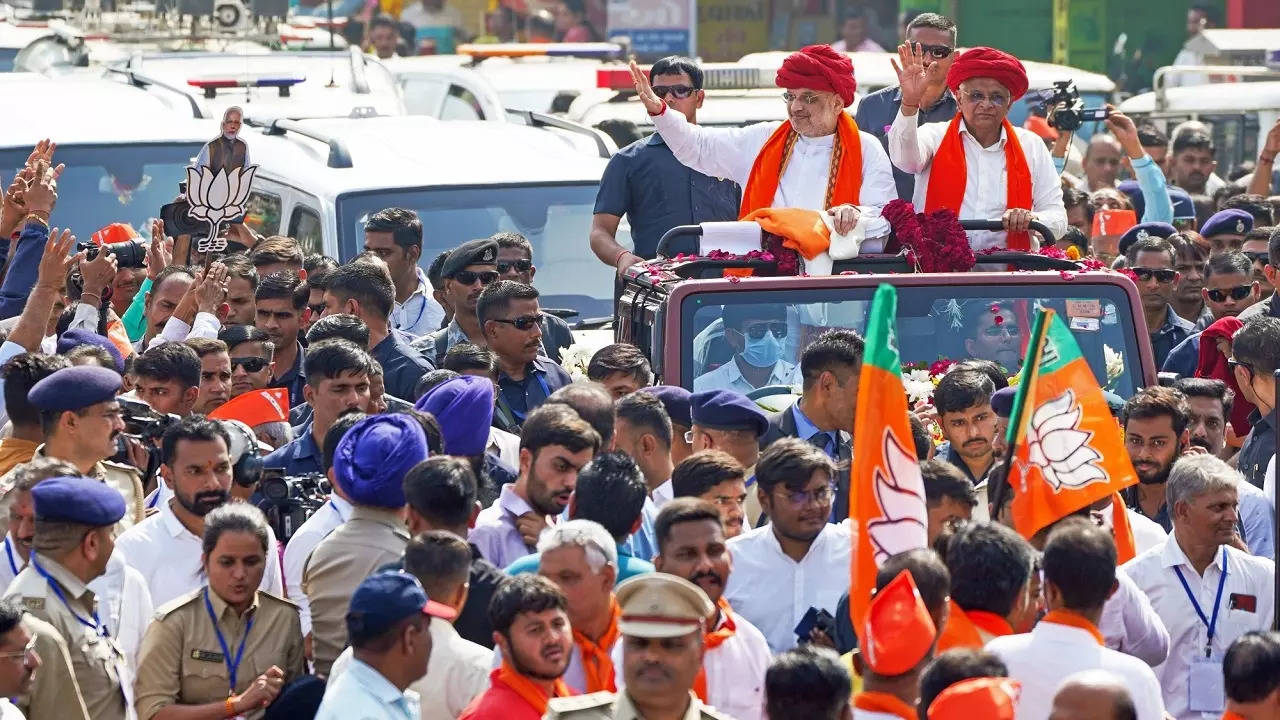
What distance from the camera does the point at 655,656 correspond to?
4.95 metres

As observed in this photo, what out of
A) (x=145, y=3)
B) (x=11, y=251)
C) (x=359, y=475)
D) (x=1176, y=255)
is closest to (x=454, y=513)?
(x=359, y=475)

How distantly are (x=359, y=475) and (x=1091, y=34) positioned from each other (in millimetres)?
19719

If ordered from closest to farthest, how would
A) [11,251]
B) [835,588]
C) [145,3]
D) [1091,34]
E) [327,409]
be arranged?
[835,588] → [327,409] → [11,251] → [145,3] → [1091,34]

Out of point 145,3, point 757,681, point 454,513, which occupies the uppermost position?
point 145,3

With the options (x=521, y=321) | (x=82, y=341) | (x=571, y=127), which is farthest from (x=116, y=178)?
(x=521, y=321)

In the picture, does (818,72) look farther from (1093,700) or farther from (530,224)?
(1093,700)

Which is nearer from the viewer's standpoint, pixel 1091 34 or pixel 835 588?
pixel 835 588

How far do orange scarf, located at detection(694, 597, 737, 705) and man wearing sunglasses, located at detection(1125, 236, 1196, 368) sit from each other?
464 centimetres

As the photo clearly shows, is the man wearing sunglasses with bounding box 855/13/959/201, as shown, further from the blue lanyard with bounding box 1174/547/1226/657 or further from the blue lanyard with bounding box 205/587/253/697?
the blue lanyard with bounding box 205/587/253/697

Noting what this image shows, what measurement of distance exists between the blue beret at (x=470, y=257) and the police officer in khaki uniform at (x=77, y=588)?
3460mm

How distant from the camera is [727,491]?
6.37 m

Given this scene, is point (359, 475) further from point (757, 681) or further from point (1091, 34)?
point (1091, 34)

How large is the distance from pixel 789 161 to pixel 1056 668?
357cm

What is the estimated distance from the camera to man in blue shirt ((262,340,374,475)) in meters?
7.26
